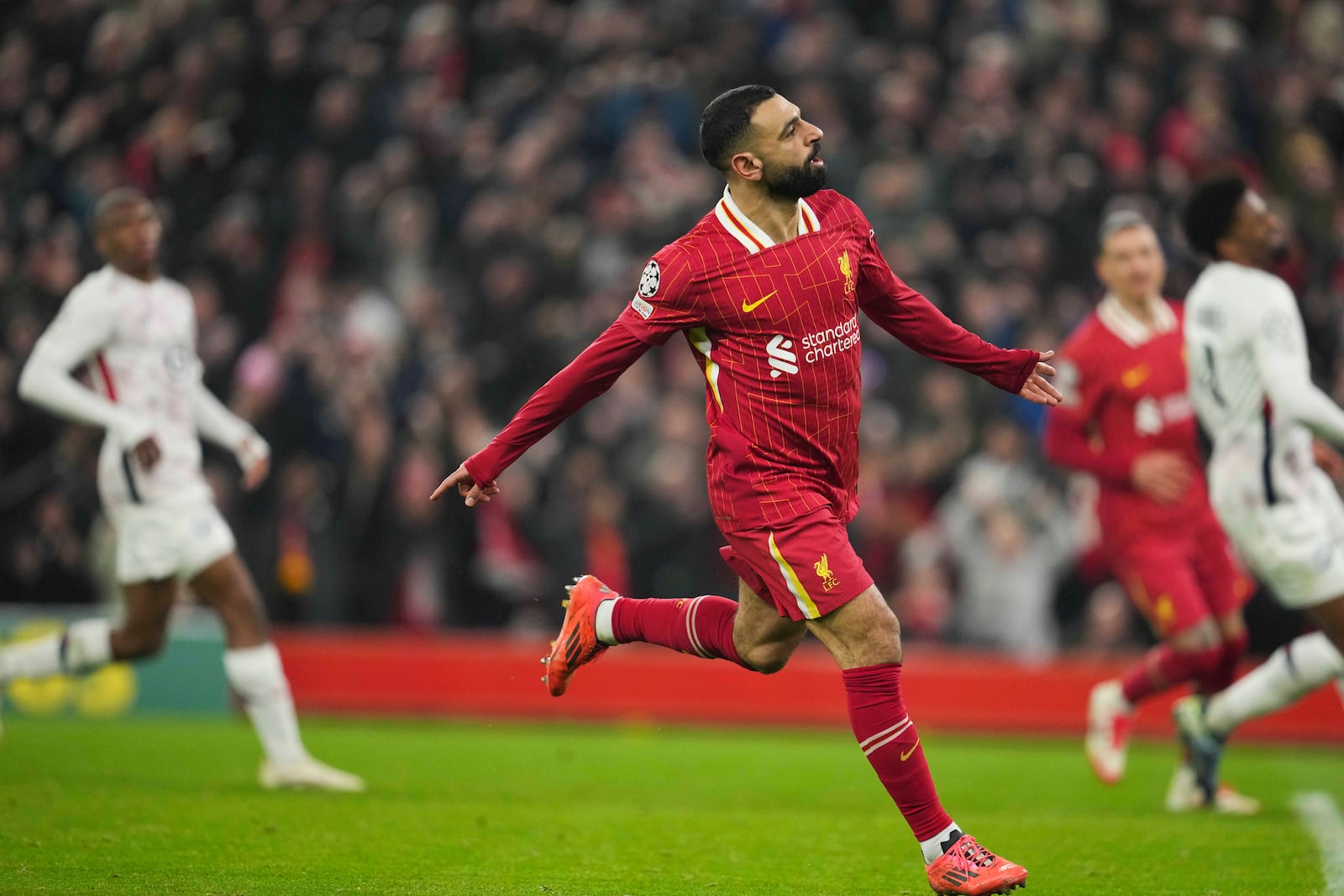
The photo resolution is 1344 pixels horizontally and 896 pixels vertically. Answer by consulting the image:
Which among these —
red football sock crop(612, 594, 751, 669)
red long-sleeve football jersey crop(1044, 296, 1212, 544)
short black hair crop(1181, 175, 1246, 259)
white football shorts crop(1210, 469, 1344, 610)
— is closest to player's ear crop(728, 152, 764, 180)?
red football sock crop(612, 594, 751, 669)

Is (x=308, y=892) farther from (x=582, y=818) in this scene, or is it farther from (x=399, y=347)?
(x=399, y=347)

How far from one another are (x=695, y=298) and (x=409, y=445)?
859 cm

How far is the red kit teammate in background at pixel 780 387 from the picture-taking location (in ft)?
18.1

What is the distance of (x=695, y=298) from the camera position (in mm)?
5656

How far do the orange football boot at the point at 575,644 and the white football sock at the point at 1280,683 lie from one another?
3.51 metres

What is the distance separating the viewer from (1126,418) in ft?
28.9

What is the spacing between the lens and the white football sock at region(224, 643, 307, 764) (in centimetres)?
833

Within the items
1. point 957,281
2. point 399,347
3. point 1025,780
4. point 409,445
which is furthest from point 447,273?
point 1025,780

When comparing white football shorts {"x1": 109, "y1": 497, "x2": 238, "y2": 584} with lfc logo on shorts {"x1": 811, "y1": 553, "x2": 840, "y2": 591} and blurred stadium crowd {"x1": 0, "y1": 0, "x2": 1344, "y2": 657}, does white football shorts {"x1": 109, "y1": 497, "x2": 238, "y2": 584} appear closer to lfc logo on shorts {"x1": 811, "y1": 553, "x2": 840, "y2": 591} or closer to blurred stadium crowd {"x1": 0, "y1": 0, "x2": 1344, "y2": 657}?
lfc logo on shorts {"x1": 811, "y1": 553, "x2": 840, "y2": 591}

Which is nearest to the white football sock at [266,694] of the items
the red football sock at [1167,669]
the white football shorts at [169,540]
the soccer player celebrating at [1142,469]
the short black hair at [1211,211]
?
the white football shorts at [169,540]

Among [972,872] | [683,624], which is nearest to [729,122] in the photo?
[683,624]

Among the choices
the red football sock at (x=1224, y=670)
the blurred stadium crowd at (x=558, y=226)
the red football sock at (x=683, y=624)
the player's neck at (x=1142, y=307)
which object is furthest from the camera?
the blurred stadium crowd at (x=558, y=226)

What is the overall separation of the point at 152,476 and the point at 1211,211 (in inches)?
221

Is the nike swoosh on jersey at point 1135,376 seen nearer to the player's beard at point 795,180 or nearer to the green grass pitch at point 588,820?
the green grass pitch at point 588,820
